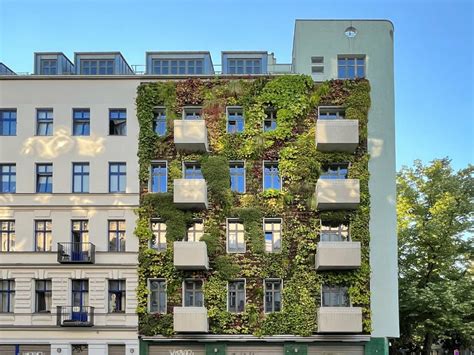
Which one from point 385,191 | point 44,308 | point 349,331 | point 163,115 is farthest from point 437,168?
point 44,308

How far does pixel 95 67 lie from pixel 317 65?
1322cm

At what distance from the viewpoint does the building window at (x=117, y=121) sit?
36.2m

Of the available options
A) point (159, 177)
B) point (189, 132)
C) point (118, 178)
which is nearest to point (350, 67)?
point (189, 132)

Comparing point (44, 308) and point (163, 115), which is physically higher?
point (163, 115)

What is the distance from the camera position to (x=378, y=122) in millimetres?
35719

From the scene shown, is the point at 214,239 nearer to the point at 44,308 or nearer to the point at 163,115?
the point at 163,115

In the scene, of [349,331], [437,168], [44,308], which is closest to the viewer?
[349,331]

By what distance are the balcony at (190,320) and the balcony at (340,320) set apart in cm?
590

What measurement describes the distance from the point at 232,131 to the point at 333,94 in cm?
587

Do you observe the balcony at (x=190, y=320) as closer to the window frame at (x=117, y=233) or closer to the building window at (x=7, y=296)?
the window frame at (x=117, y=233)

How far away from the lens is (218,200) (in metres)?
35.0

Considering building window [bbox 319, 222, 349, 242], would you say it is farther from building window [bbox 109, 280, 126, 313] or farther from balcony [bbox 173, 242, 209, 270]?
building window [bbox 109, 280, 126, 313]

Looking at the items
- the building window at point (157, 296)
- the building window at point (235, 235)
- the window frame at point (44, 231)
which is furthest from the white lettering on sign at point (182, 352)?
the window frame at point (44, 231)

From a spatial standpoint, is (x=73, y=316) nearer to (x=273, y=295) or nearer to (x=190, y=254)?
(x=190, y=254)
